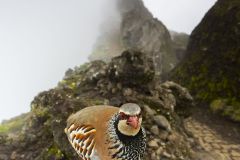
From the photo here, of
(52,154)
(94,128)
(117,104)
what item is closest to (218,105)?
(117,104)

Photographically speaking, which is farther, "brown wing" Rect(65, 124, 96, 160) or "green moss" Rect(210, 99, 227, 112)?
"green moss" Rect(210, 99, 227, 112)

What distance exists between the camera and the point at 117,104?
15836 mm

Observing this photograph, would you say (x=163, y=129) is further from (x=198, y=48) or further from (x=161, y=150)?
(x=198, y=48)

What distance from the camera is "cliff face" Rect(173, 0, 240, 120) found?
18.4 meters

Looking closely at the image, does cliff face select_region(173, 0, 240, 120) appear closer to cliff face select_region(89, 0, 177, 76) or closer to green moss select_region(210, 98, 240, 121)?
green moss select_region(210, 98, 240, 121)

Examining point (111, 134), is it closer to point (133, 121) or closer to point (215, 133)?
point (133, 121)

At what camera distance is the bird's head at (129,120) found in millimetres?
8609

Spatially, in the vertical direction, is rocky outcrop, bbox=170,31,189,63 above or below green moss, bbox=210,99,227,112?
above

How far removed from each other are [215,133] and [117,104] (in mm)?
4356

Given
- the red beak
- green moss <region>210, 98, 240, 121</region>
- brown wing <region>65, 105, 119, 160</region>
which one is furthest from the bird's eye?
green moss <region>210, 98, 240, 121</region>

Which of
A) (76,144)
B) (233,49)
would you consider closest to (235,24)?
(233,49)

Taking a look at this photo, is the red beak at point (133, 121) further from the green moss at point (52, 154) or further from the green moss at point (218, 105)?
the green moss at point (218, 105)

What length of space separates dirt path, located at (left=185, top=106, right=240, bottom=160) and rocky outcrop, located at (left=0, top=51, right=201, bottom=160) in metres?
0.75

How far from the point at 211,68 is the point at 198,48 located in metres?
2.04
